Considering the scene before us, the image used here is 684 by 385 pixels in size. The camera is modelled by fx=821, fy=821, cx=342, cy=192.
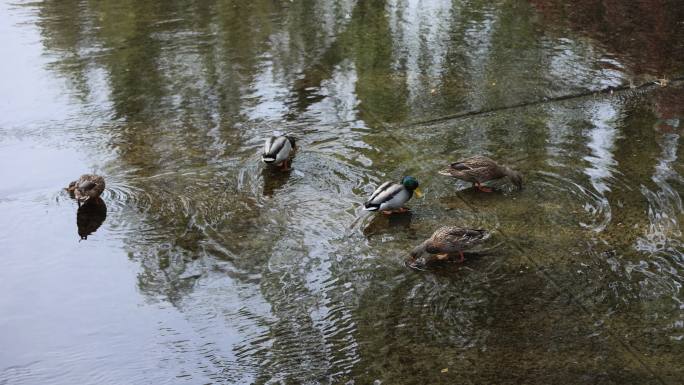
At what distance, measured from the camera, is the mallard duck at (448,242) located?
5629 mm

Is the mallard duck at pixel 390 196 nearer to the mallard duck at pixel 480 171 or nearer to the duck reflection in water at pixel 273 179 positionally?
the mallard duck at pixel 480 171

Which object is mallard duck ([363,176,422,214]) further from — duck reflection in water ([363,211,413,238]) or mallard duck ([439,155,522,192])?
mallard duck ([439,155,522,192])

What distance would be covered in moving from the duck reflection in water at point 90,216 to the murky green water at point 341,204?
3 cm

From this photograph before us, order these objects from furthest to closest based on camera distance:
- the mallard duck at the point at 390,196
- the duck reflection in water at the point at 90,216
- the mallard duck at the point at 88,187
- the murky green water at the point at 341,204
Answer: the mallard duck at the point at 88,187 → the duck reflection in water at the point at 90,216 → the mallard duck at the point at 390,196 → the murky green water at the point at 341,204

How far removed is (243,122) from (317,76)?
1501 millimetres

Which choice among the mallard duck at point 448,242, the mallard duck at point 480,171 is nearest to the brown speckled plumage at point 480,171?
the mallard duck at point 480,171

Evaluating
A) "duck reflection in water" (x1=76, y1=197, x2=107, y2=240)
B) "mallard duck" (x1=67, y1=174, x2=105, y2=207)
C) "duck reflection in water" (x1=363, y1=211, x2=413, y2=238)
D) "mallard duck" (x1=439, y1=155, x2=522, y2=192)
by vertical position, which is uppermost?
"mallard duck" (x1=439, y1=155, x2=522, y2=192)

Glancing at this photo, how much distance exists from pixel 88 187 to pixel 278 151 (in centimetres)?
159

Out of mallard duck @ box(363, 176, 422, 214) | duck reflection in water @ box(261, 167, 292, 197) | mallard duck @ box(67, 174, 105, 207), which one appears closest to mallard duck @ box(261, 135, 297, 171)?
duck reflection in water @ box(261, 167, 292, 197)

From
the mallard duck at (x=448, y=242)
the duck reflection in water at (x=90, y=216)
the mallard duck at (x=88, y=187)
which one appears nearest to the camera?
the mallard duck at (x=448, y=242)

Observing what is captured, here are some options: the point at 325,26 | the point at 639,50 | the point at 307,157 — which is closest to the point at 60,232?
the point at 307,157

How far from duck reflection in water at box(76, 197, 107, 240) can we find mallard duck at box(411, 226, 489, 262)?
102 inches

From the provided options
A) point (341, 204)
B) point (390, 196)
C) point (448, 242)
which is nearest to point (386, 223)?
point (390, 196)

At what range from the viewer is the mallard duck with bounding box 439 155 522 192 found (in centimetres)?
659
